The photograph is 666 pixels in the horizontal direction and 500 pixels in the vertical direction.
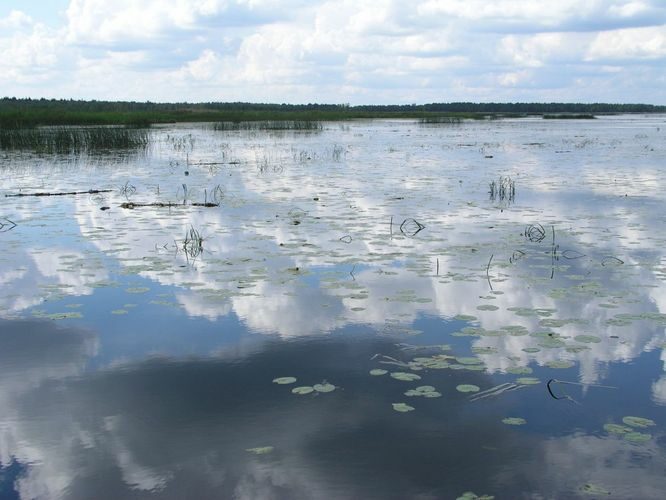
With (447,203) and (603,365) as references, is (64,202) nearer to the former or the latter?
(447,203)

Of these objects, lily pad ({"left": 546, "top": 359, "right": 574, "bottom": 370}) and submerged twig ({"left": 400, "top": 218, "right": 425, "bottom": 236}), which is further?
submerged twig ({"left": 400, "top": 218, "right": 425, "bottom": 236})

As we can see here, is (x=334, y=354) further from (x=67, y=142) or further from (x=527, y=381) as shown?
(x=67, y=142)

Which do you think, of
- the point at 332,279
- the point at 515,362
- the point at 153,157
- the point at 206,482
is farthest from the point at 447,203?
the point at 153,157

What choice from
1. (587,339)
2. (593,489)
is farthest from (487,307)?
(593,489)

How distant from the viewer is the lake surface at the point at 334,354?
15.4ft

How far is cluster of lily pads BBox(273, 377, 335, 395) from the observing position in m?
5.95

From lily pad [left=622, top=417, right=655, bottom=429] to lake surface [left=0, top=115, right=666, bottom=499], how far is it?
39 millimetres

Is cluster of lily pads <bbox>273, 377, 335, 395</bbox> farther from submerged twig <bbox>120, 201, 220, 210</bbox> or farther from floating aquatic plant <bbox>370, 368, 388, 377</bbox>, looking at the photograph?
submerged twig <bbox>120, 201, 220, 210</bbox>

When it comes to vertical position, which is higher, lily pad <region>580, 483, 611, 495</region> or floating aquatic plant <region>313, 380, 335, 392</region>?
lily pad <region>580, 483, 611, 495</region>

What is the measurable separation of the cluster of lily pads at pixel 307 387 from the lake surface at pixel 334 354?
0.09 ft

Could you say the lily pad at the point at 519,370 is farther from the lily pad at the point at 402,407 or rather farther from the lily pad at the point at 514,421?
the lily pad at the point at 402,407

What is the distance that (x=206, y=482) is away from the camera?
4.57 meters

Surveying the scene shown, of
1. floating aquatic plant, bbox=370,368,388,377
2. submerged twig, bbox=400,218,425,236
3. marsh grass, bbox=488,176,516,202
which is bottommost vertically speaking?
floating aquatic plant, bbox=370,368,388,377

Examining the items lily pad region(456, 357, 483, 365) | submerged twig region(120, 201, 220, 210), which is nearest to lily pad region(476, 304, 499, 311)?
lily pad region(456, 357, 483, 365)
